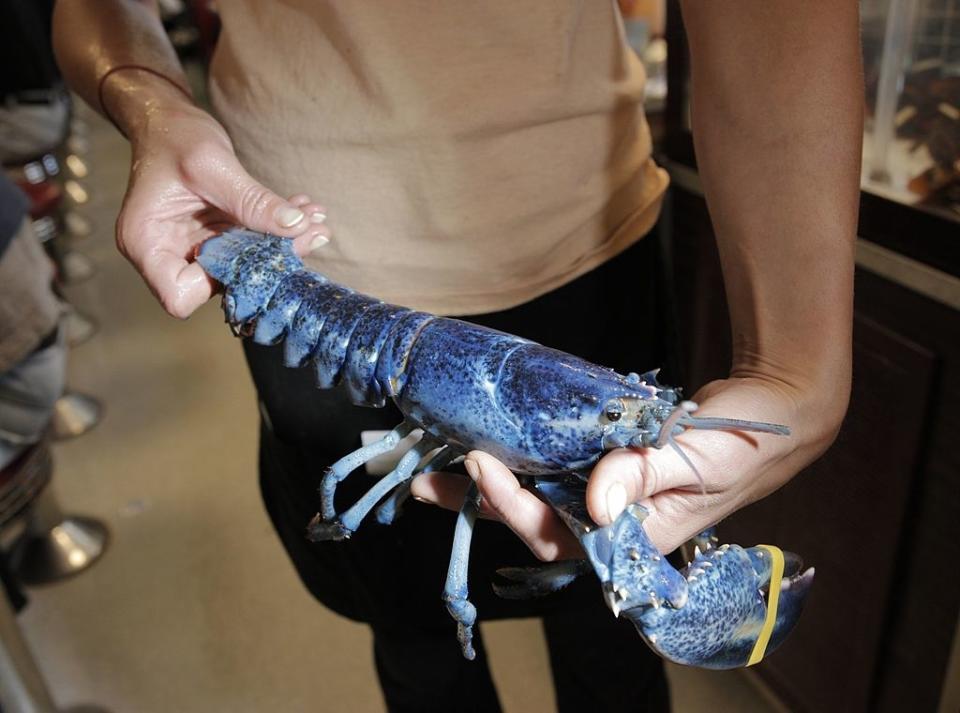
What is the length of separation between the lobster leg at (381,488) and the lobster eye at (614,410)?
0.49 ft

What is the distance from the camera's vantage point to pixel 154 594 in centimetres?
164

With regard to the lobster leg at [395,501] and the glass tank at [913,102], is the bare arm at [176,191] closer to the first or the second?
the lobster leg at [395,501]

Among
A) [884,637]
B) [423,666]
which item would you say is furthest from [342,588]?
[884,637]

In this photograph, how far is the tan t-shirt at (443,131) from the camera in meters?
0.65

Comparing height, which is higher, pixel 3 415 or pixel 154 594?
pixel 3 415

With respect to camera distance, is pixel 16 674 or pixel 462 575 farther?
pixel 16 674

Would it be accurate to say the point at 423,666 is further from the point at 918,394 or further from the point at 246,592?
the point at 246,592

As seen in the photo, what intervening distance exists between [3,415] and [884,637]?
4.47 ft

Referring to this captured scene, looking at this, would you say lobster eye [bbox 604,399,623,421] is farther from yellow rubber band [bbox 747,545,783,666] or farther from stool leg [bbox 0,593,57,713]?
stool leg [bbox 0,593,57,713]

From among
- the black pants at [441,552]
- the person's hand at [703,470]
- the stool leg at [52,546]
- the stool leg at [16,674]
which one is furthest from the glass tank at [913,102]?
the stool leg at [52,546]

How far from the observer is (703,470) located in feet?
1.62

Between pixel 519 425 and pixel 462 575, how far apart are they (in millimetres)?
142

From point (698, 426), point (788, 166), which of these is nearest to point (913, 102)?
point (788, 166)

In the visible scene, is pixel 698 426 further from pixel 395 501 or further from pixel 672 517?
pixel 395 501
